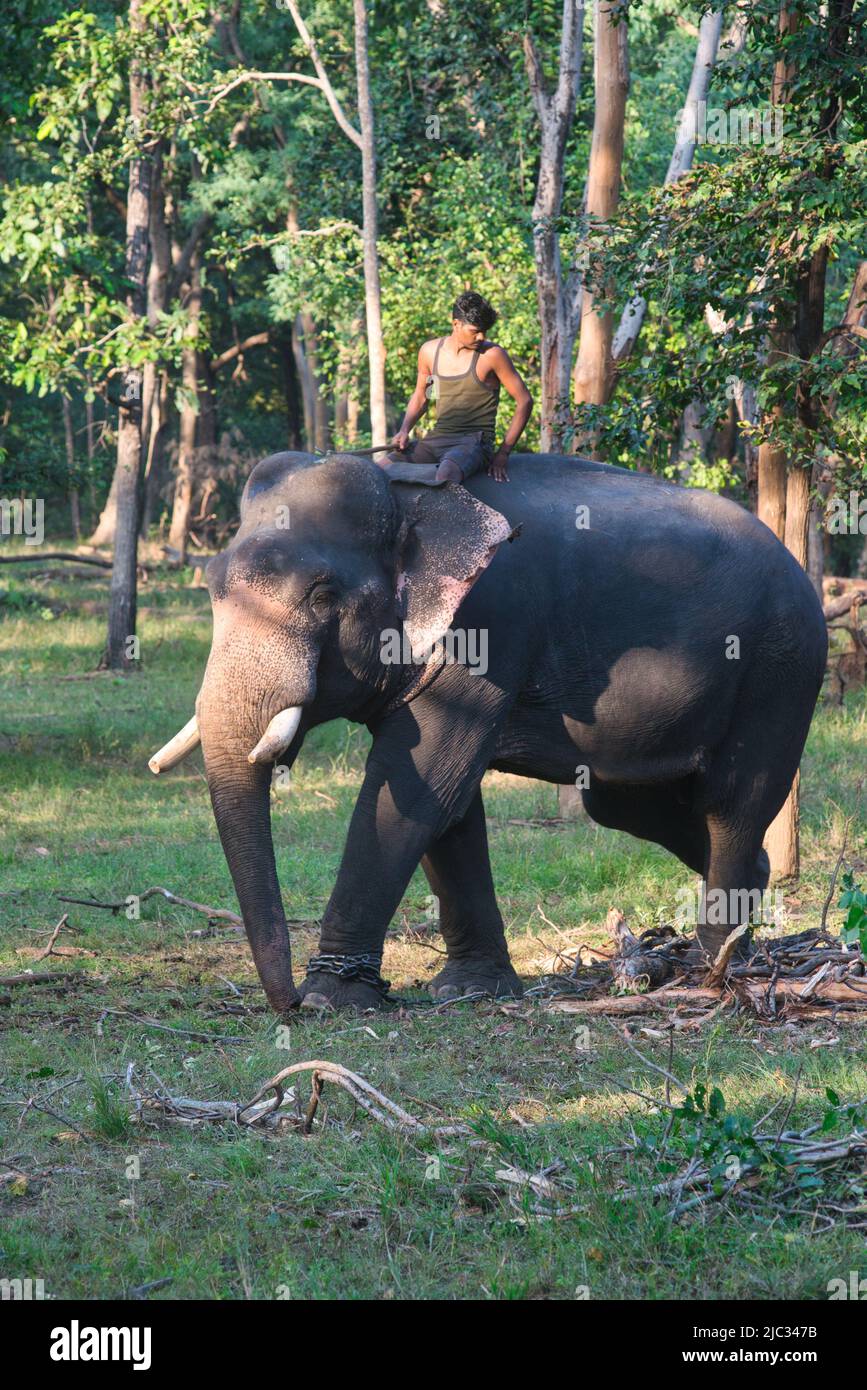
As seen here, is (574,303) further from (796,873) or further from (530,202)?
(796,873)

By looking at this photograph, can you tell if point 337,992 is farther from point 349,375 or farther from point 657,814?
point 349,375

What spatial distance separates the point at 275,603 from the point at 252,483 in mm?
826

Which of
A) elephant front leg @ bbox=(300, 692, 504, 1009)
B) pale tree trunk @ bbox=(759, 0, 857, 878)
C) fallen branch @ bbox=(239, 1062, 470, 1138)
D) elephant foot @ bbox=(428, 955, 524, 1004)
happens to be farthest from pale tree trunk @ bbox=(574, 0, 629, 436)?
fallen branch @ bbox=(239, 1062, 470, 1138)

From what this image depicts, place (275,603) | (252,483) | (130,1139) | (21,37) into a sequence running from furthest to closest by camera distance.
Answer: (21,37), (252,483), (275,603), (130,1139)

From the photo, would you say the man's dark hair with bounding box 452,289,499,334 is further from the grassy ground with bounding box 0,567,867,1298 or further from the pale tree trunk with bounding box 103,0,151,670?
the pale tree trunk with bounding box 103,0,151,670

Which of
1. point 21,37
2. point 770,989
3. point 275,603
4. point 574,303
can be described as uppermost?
point 21,37

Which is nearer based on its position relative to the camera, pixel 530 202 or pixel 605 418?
pixel 605 418

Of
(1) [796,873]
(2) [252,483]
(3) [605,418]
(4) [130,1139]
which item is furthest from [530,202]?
(4) [130,1139]

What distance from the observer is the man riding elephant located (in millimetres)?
7676

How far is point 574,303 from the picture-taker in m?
15.4

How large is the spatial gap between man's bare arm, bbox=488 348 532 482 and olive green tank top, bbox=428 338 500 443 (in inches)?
3.3

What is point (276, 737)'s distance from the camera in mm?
6793

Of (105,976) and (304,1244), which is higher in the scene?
(304,1244)

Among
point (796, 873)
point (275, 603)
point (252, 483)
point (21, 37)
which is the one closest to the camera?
point (275, 603)
